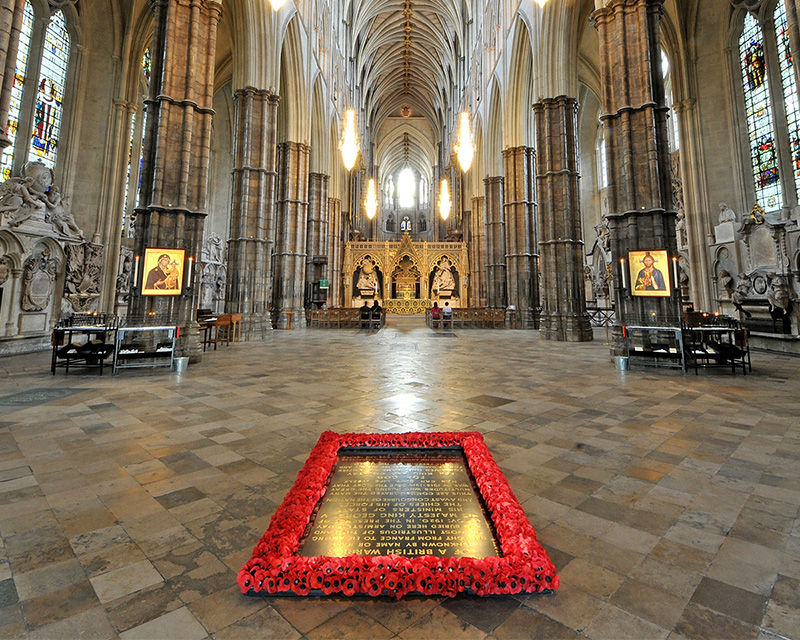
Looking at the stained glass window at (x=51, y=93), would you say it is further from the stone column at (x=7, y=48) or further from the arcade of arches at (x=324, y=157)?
the stone column at (x=7, y=48)

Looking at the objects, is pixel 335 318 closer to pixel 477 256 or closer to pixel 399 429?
pixel 477 256

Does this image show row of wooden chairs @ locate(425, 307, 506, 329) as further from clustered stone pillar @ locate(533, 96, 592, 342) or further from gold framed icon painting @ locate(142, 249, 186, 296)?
gold framed icon painting @ locate(142, 249, 186, 296)

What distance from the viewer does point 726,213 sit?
45.5 ft

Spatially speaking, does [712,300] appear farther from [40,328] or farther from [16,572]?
[40,328]

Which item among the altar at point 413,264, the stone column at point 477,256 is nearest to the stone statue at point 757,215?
the stone column at point 477,256

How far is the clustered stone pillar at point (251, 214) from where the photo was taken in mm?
12781

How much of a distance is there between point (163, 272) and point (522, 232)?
1540 centimetres

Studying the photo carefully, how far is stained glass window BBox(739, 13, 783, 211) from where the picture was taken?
1312 cm

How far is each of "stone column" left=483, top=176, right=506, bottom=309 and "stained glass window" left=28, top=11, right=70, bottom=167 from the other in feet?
67.2

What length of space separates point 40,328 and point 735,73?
25736 millimetres

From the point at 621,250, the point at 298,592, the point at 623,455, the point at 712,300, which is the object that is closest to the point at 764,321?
the point at 712,300

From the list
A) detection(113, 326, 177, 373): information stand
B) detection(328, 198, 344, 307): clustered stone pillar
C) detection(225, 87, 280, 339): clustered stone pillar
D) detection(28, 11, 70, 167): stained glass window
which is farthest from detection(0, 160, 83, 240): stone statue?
detection(328, 198, 344, 307): clustered stone pillar

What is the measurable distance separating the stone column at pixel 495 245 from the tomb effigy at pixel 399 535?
67.6 ft

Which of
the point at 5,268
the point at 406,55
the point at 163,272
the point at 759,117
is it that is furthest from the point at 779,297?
the point at 406,55
